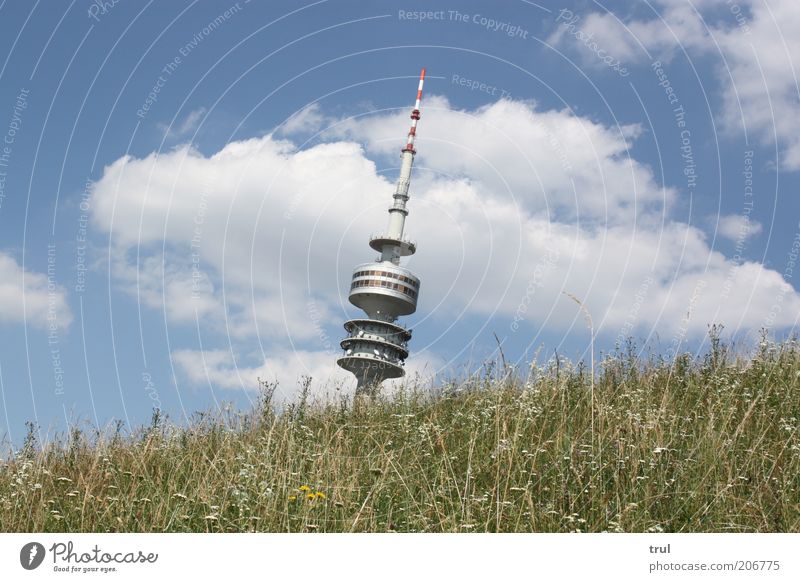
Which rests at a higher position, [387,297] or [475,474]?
[387,297]

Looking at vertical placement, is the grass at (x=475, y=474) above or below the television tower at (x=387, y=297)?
below

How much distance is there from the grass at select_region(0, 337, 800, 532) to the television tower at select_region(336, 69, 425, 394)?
13561 centimetres

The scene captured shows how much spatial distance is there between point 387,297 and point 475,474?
481 ft

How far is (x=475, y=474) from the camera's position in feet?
24.0

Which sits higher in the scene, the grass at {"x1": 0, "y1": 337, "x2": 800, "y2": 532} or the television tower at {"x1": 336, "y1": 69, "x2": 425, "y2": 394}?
the television tower at {"x1": 336, "y1": 69, "x2": 425, "y2": 394}

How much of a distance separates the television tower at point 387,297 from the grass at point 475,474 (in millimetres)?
135611

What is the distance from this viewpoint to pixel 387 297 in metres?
154

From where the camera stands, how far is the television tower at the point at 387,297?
149500mm

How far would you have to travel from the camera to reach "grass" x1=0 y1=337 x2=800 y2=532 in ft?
20.7

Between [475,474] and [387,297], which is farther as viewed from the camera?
[387,297]

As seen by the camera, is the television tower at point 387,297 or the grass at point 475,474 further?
the television tower at point 387,297

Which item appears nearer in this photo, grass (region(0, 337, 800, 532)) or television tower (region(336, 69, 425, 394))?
grass (region(0, 337, 800, 532))
